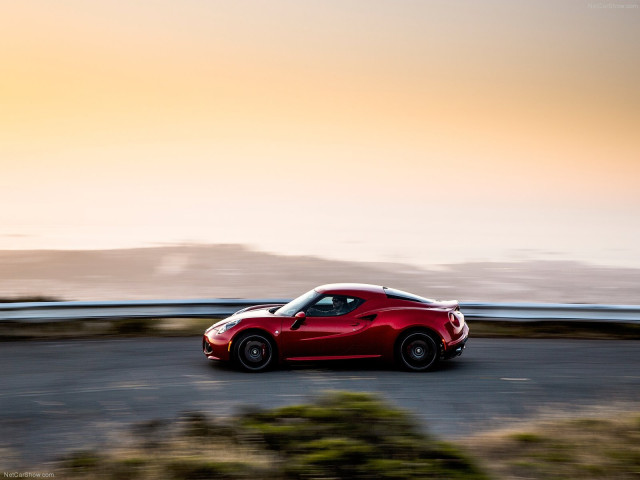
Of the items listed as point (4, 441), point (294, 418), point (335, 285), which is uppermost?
point (335, 285)

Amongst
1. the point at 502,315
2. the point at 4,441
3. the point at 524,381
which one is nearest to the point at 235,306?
the point at 502,315

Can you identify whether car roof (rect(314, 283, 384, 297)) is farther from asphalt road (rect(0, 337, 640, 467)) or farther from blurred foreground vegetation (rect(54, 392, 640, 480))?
blurred foreground vegetation (rect(54, 392, 640, 480))

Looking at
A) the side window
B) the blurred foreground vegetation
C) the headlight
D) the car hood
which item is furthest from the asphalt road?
the blurred foreground vegetation

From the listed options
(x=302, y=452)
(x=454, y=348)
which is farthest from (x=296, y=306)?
(x=302, y=452)

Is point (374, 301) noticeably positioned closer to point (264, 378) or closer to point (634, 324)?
point (264, 378)

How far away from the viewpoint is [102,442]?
7250mm

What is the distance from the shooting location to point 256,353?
36.7ft

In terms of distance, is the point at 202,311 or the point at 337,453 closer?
the point at 337,453

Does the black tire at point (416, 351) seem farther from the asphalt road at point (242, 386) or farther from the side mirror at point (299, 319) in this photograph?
the side mirror at point (299, 319)

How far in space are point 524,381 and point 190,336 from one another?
20.7 feet

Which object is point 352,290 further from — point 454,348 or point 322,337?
point 454,348

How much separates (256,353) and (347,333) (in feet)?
4.26

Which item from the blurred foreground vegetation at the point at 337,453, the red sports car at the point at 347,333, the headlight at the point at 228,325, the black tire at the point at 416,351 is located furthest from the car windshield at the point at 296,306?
the blurred foreground vegetation at the point at 337,453

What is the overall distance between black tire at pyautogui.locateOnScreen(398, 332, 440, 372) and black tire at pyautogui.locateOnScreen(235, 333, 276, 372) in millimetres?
1789
